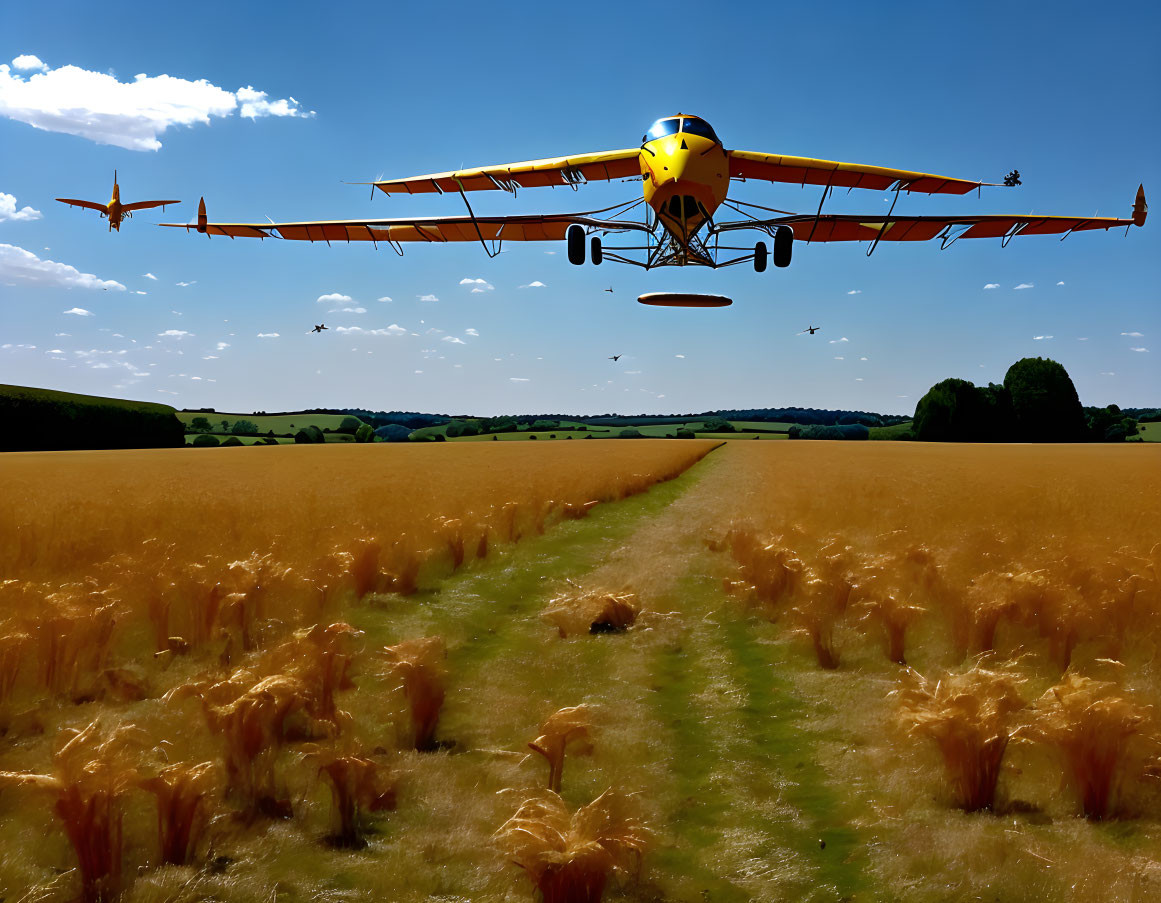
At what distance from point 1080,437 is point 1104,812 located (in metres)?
147

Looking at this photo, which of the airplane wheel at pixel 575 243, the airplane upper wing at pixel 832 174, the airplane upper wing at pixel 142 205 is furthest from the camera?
the airplane upper wing at pixel 142 205

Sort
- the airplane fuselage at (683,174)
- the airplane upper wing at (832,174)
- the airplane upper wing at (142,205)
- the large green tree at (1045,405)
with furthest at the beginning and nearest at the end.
A: the large green tree at (1045,405) → the airplane upper wing at (142,205) → the airplane upper wing at (832,174) → the airplane fuselage at (683,174)

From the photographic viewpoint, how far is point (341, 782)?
4.68m

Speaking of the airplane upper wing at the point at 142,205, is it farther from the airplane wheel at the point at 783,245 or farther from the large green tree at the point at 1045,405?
the large green tree at the point at 1045,405

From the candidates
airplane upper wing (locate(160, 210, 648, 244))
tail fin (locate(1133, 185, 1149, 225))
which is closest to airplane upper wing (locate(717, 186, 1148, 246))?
tail fin (locate(1133, 185, 1149, 225))

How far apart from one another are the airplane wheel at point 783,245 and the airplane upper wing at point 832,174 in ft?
12.1

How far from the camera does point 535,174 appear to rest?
29.3 meters

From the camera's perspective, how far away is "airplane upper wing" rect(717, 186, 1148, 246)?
2484 cm

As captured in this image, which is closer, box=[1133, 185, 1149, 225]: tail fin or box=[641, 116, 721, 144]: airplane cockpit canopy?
box=[641, 116, 721, 144]: airplane cockpit canopy

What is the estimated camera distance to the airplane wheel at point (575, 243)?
79.2ft

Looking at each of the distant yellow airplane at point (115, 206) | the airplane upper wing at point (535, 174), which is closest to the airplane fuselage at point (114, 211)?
the distant yellow airplane at point (115, 206)

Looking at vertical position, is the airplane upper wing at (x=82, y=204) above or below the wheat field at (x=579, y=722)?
above

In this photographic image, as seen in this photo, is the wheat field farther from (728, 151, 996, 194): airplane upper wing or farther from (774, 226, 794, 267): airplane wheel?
(728, 151, 996, 194): airplane upper wing

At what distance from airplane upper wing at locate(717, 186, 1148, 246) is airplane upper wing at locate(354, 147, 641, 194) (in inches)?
250
